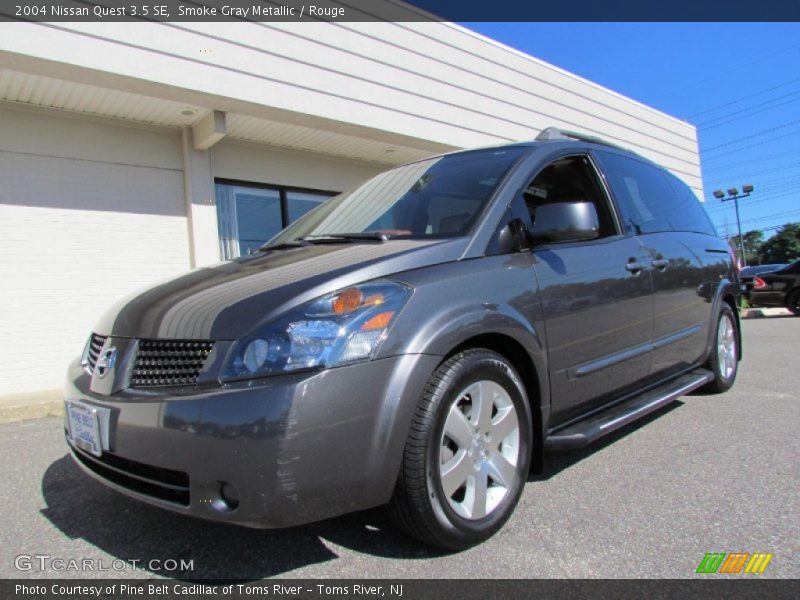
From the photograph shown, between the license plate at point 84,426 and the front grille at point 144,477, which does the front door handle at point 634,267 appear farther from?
the license plate at point 84,426

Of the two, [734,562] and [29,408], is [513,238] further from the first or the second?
[29,408]

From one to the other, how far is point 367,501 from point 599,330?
157 centimetres

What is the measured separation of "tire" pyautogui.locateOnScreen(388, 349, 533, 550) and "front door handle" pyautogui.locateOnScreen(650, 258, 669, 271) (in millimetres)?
1523

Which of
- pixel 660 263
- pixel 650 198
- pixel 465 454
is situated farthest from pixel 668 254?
pixel 465 454

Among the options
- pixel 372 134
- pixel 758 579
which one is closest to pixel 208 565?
pixel 758 579

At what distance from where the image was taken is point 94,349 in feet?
8.52

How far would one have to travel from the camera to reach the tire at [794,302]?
13.0 m

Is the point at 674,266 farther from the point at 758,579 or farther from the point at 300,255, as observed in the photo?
the point at 300,255

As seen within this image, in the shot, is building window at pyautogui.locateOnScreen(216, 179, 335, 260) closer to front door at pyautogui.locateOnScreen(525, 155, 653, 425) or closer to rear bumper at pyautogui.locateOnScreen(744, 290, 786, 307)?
front door at pyautogui.locateOnScreen(525, 155, 653, 425)

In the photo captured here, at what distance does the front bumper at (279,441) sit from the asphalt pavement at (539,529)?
15.6 inches

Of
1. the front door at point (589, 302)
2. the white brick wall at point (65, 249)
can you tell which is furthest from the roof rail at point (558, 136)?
the white brick wall at point (65, 249)

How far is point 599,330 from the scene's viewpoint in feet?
9.54

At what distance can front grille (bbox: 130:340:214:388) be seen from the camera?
1983 millimetres

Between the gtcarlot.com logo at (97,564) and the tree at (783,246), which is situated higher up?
the tree at (783,246)
